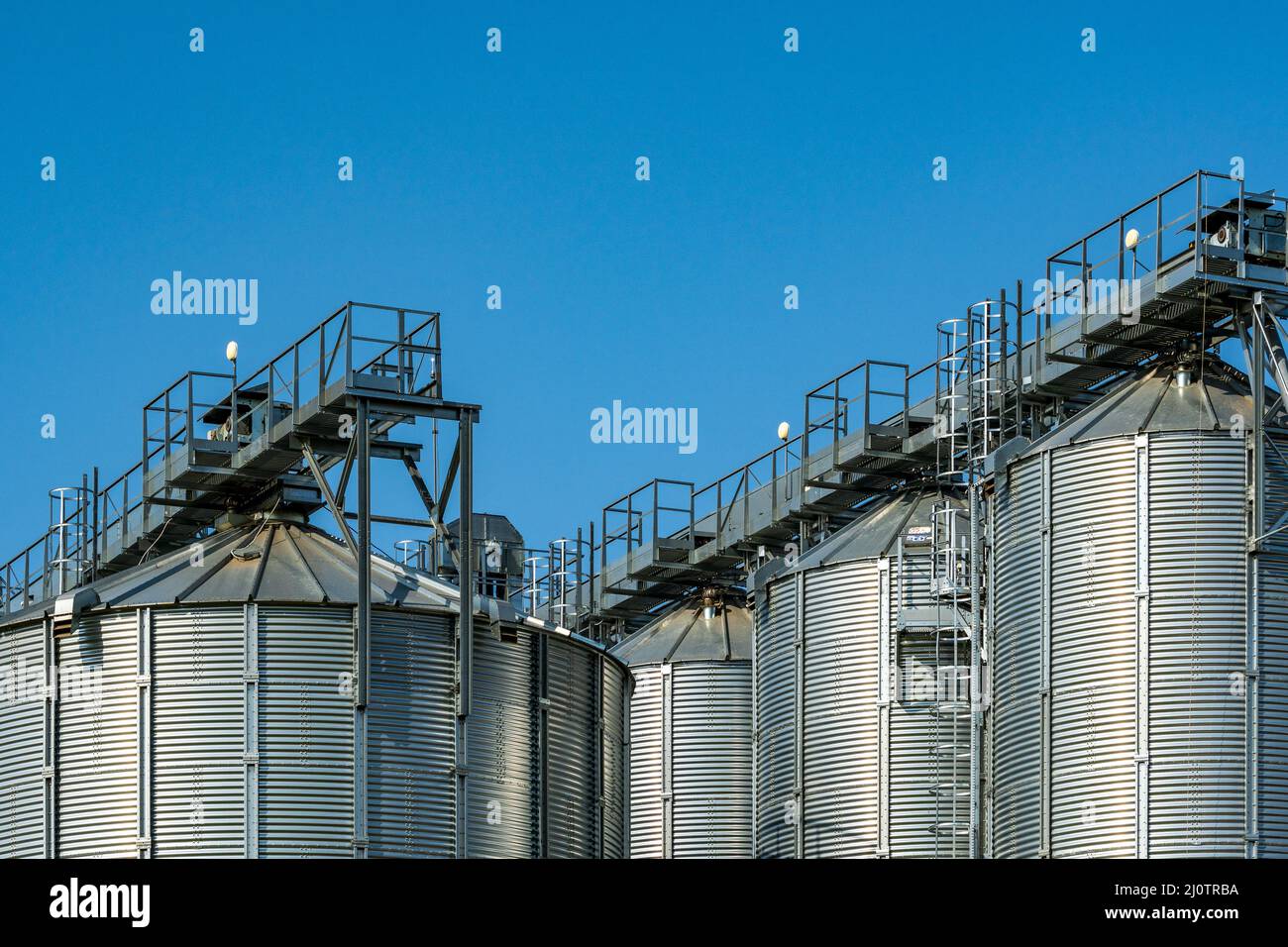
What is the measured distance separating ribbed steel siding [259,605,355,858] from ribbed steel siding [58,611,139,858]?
7.48 feet

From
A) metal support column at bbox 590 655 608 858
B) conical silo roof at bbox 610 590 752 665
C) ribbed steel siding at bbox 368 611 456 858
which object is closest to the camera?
ribbed steel siding at bbox 368 611 456 858

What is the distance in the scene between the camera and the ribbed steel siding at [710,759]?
65938mm

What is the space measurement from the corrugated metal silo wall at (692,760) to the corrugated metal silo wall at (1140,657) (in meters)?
14.7

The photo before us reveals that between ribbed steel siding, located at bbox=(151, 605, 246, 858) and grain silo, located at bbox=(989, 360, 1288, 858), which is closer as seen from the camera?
ribbed steel siding, located at bbox=(151, 605, 246, 858)

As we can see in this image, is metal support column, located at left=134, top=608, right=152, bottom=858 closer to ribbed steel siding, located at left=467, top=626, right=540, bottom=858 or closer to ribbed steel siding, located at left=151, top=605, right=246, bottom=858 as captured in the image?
ribbed steel siding, located at left=151, top=605, right=246, bottom=858

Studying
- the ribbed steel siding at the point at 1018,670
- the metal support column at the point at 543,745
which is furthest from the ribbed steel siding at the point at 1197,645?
the metal support column at the point at 543,745

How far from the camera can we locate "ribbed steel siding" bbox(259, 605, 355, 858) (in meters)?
46.6

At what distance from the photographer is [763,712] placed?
61594 mm

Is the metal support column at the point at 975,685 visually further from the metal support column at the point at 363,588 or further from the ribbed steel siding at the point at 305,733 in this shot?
the ribbed steel siding at the point at 305,733

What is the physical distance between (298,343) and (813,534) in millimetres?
17089

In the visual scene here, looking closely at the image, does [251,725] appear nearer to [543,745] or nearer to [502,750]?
[502,750]

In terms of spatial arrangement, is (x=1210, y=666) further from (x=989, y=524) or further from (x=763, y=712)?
(x=763, y=712)

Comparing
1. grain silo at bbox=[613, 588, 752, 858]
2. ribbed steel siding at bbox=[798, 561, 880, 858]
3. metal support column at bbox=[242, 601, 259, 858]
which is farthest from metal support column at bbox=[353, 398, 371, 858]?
grain silo at bbox=[613, 588, 752, 858]
